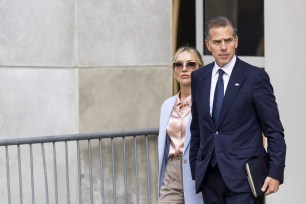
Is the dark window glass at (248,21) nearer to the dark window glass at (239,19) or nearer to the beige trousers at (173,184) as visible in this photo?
the dark window glass at (239,19)

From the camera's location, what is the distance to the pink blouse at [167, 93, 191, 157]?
6.73 m

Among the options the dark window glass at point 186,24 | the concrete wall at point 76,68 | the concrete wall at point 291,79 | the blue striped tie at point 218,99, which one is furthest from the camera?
the dark window glass at point 186,24

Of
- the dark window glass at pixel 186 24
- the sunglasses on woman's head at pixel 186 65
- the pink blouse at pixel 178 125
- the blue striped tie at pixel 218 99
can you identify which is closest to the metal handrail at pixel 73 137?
the dark window glass at pixel 186 24

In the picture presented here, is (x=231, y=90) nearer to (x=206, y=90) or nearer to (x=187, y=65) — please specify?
(x=206, y=90)

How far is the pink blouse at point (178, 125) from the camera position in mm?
6734

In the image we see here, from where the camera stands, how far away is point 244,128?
5.83m

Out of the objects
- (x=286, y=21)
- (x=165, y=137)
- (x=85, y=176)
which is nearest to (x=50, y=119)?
(x=85, y=176)

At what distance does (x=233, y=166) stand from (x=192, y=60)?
123 centimetres

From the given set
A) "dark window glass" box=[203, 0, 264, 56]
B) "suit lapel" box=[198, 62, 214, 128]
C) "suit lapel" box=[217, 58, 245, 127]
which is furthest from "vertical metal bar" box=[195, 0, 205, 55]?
"suit lapel" box=[217, 58, 245, 127]

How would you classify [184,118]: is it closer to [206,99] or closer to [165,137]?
[165,137]

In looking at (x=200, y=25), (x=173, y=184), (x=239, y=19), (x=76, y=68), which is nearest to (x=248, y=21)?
(x=239, y=19)

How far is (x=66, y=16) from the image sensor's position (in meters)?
8.20

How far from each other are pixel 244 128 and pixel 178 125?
101cm

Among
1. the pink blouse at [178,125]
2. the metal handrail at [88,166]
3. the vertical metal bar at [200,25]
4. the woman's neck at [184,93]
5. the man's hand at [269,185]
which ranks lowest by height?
the metal handrail at [88,166]
